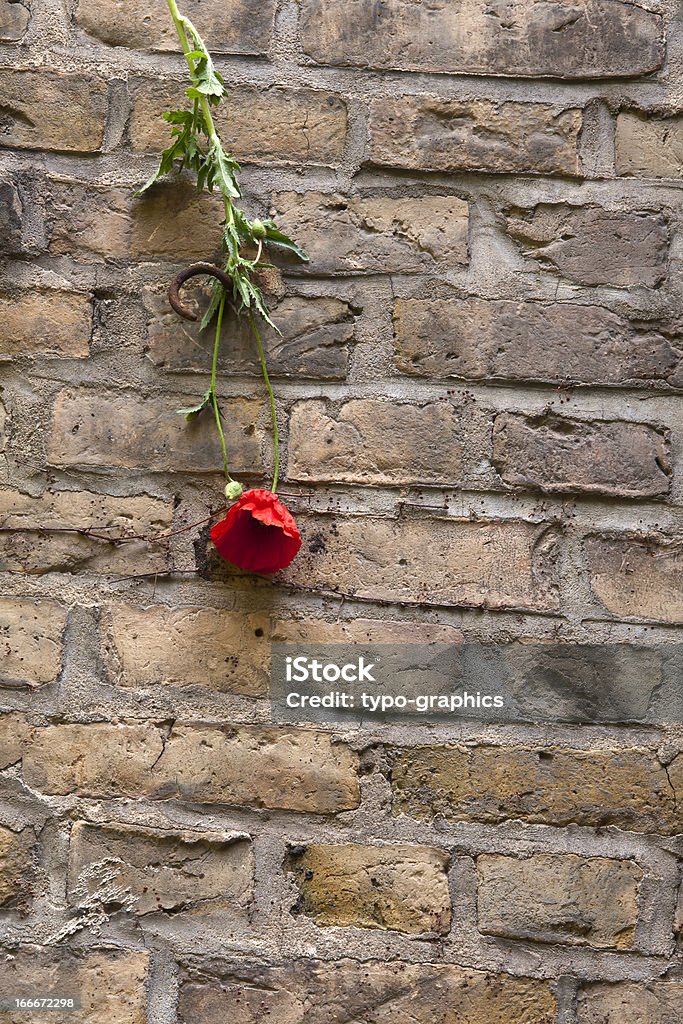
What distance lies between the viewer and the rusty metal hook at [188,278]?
1.10m

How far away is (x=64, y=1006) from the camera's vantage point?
1.02 m

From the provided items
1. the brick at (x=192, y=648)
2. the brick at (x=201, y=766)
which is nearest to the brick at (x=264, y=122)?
the brick at (x=192, y=648)

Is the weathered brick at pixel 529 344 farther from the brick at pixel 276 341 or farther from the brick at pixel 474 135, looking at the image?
the brick at pixel 474 135

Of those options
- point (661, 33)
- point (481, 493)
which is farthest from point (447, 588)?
point (661, 33)

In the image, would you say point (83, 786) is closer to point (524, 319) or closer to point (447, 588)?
point (447, 588)

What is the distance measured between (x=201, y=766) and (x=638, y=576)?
1.78 feet

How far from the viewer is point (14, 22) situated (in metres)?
1.17

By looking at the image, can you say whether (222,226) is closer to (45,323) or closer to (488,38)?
(45,323)

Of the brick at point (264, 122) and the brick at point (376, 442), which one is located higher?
the brick at point (264, 122)

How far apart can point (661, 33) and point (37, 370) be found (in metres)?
0.88

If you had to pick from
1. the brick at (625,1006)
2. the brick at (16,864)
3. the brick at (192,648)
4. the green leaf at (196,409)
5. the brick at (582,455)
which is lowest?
the brick at (625,1006)

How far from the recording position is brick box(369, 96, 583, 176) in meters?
1.16

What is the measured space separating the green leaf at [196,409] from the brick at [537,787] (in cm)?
45

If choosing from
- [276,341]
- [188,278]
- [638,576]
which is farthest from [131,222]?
[638,576]
